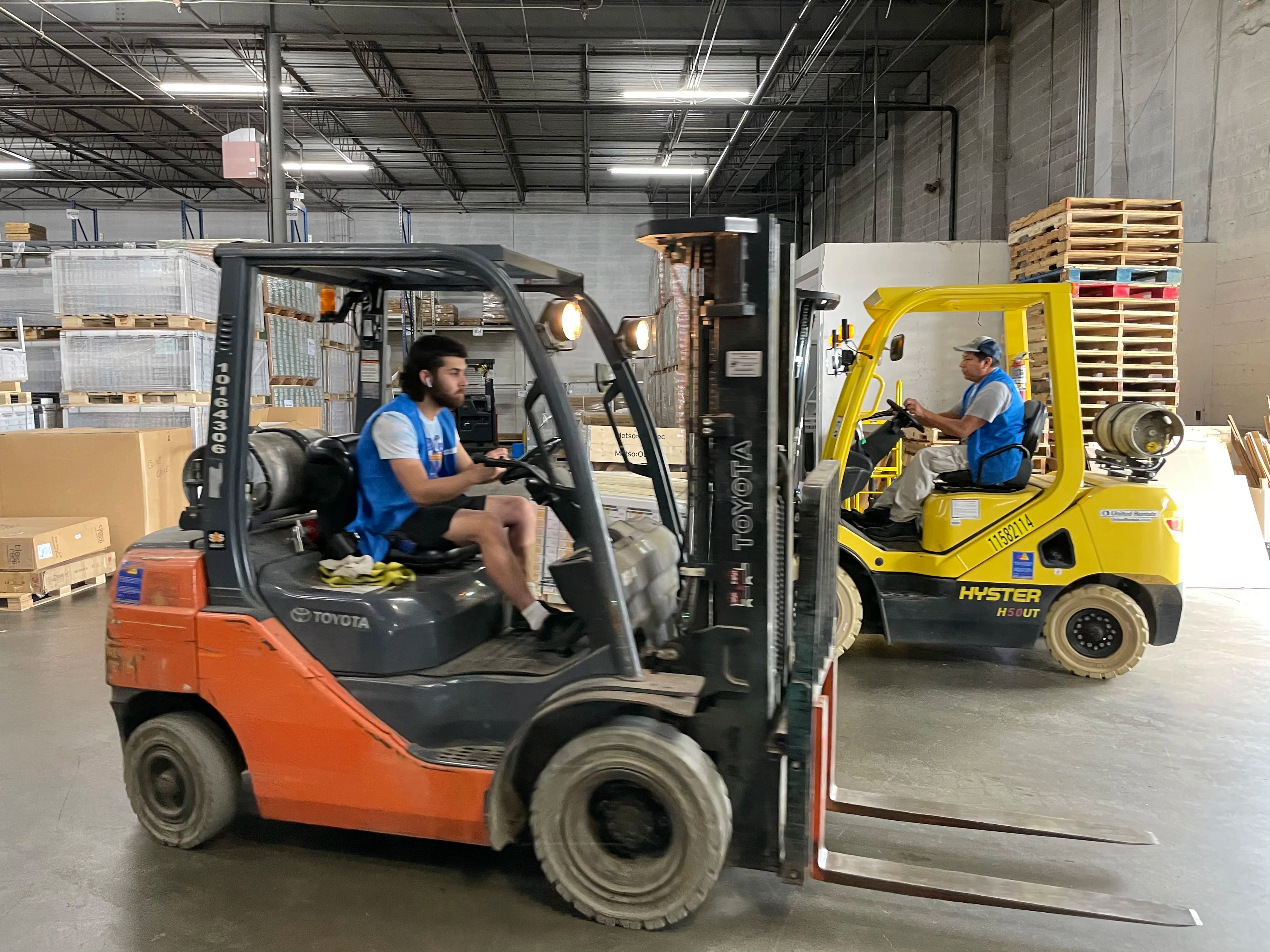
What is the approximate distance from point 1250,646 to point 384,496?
20.4 ft

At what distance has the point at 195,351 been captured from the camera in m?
9.84

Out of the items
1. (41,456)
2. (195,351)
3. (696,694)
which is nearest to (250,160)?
(195,351)

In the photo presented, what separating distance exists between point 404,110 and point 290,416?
27.0 ft

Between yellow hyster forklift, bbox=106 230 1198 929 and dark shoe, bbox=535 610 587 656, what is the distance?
4 cm

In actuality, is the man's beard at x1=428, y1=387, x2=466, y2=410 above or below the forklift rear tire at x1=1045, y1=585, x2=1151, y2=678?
above

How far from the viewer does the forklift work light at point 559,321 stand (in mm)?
2859

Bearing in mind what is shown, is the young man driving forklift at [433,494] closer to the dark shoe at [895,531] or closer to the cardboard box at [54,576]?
the dark shoe at [895,531]

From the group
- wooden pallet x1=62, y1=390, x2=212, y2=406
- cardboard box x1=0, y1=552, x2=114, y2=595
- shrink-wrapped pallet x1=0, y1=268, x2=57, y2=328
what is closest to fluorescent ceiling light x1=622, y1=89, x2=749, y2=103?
wooden pallet x1=62, y1=390, x2=212, y2=406

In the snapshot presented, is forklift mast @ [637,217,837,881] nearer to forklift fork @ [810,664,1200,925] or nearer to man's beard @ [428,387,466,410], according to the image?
forklift fork @ [810,664,1200,925]

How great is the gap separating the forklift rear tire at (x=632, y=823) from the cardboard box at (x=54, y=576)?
6611mm

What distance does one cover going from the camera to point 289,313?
11930mm

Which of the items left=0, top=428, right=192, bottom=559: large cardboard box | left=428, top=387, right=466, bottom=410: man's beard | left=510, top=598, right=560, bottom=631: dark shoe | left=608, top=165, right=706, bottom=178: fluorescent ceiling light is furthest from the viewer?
left=608, top=165, right=706, bottom=178: fluorescent ceiling light

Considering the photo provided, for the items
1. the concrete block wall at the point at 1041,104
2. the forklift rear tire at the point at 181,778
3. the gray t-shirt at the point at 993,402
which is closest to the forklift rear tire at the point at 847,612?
the gray t-shirt at the point at 993,402

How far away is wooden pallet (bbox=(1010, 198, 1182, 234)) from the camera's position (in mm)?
9109
